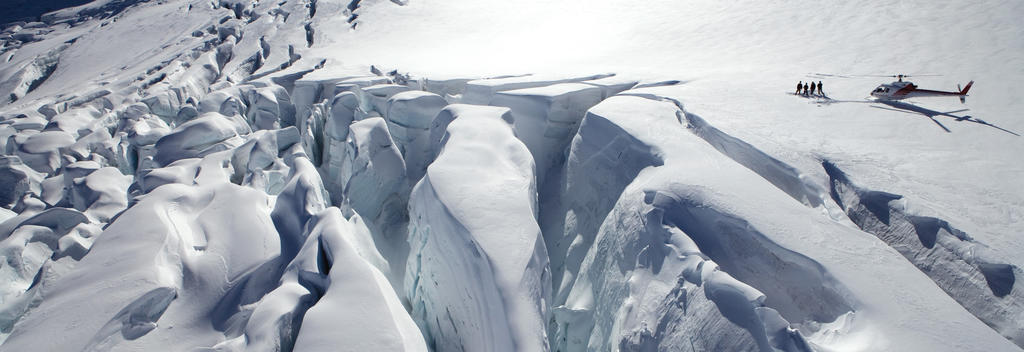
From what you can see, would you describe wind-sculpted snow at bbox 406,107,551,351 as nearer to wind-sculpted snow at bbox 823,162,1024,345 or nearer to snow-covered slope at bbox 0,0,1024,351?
snow-covered slope at bbox 0,0,1024,351

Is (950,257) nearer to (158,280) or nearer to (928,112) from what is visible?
(928,112)

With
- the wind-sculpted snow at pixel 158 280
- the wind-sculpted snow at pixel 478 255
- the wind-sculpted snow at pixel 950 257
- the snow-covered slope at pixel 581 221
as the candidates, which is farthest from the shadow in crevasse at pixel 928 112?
the wind-sculpted snow at pixel 158 280

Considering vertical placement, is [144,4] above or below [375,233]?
above

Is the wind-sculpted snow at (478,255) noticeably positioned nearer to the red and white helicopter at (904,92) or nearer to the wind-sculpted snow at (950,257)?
the wind-sculpted snow at (950,257)

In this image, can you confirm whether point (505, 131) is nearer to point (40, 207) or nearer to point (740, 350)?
point (740, 350)

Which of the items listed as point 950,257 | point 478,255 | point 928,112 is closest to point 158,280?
point 478,255

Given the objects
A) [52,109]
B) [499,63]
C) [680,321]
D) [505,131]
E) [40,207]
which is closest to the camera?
[680,321]

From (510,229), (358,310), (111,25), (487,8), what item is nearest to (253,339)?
(358,310)

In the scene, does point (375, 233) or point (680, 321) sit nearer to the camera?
point (680, 321)
